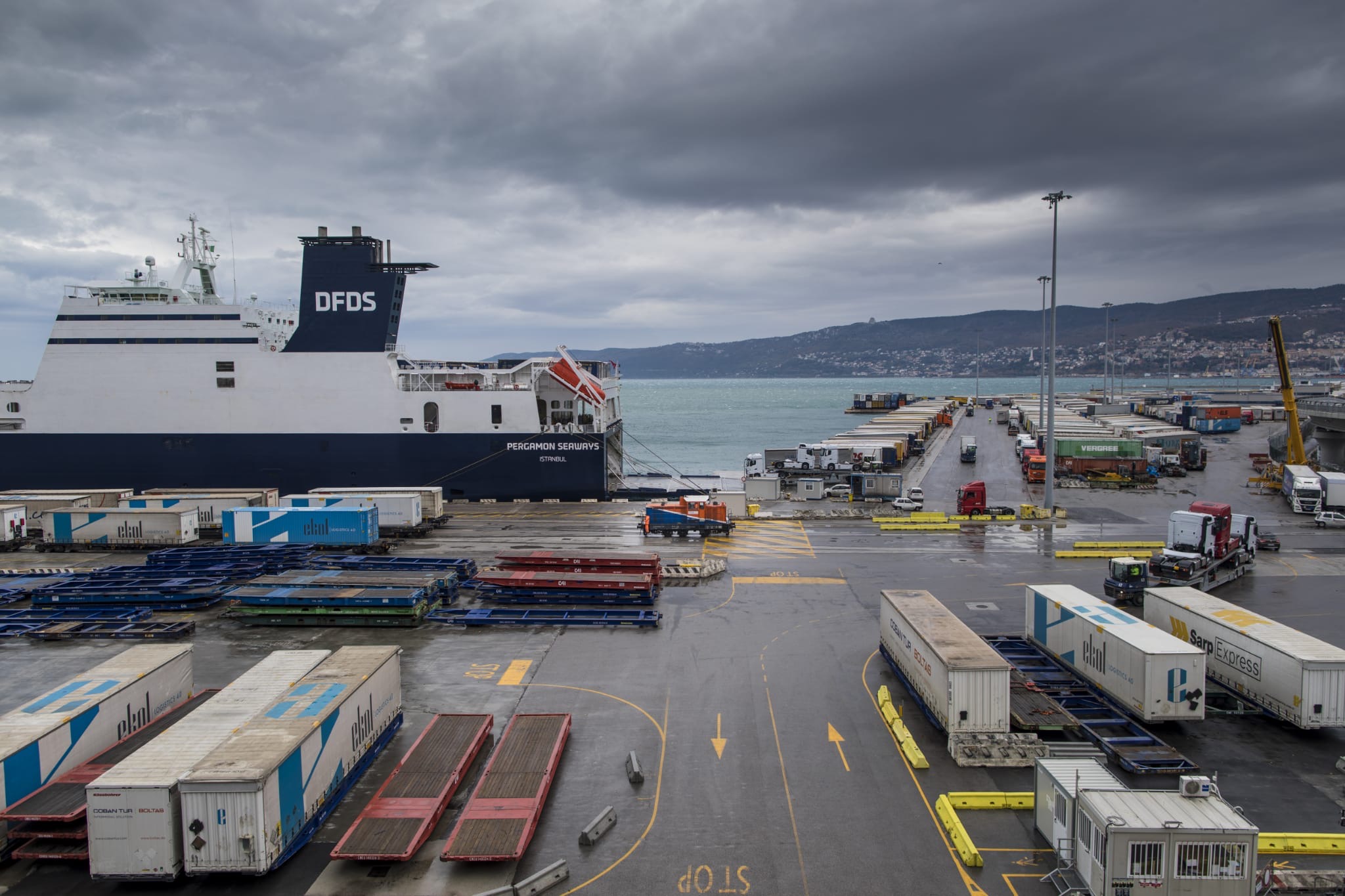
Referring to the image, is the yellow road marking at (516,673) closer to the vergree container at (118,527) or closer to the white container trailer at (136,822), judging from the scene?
the white container trailer at (136,822)

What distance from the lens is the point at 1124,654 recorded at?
57.2 ft

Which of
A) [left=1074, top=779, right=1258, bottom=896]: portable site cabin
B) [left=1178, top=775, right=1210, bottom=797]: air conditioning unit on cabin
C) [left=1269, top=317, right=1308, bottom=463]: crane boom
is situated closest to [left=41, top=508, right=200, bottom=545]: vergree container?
[left=1074, top=779, right=1258, bottom=896]: portable site cabin

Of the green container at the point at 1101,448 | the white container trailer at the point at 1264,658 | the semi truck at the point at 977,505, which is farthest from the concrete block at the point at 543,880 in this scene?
the green container at the point at 1101,448

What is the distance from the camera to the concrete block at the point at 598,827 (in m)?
12.7

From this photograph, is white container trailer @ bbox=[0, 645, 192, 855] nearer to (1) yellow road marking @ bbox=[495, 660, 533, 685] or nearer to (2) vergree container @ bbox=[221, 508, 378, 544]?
(1) yellow road marking @ bbox=[495, 660, 533, 685]

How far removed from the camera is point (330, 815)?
44.9 ft

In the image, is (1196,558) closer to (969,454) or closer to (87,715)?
(87,715)

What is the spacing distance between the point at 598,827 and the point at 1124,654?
40.1ft

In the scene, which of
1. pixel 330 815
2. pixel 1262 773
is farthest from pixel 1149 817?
pixel 330 815

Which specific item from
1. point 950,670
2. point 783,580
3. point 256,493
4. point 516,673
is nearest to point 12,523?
point 256,493

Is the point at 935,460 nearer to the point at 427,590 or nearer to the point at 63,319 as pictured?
the point at 427,590

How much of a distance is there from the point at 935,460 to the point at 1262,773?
168 feet

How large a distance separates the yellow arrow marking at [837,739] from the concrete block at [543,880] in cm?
604

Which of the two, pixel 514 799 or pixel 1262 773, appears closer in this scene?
pixel 514 799
